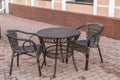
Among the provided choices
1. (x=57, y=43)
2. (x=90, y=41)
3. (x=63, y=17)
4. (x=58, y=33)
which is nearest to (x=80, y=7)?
(x=63, y=17)

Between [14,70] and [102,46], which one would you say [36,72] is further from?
[102,46]

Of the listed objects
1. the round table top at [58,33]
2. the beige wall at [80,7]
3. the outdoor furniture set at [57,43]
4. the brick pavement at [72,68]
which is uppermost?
the beige wall at [80,7]

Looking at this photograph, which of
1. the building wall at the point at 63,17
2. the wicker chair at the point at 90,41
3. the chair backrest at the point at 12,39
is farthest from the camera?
the building wall at the point at 63,17

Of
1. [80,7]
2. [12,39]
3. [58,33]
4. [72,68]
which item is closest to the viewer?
[12,39]

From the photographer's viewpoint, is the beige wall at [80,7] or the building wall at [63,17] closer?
the building wall at [63,17]

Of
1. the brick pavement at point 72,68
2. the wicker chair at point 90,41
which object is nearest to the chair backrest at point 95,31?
the wicker chair at point 90,41

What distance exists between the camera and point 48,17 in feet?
36.6

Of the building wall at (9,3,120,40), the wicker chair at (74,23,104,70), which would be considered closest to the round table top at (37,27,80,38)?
the wicker chair at (74,23,104,70)

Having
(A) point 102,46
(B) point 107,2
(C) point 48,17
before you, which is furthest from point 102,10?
(C) point 48,17

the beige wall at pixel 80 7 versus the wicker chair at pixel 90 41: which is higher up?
the beige wall at pixel 80 7

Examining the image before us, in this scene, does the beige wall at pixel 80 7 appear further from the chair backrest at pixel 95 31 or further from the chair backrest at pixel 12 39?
the chair backrest at pixel 12 39

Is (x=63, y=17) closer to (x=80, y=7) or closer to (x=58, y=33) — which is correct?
(x=80, y=7)

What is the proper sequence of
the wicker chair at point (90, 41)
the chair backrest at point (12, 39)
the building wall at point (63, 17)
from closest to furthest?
the chair backrest at point (12, 39) < the wicker chair at point (90, 41) < the building wall at point (63, 17)

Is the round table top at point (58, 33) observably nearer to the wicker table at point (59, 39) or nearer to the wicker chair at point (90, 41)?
the wicker table at point (59, 39)
